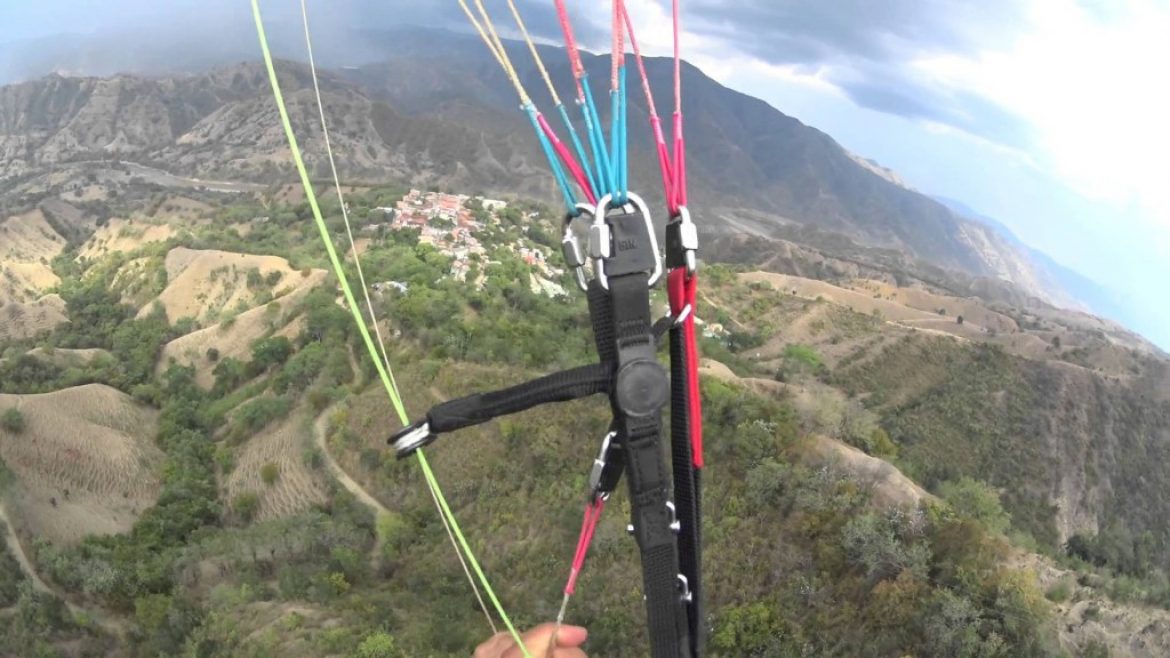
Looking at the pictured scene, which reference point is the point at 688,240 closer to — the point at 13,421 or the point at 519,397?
the point at 519,397

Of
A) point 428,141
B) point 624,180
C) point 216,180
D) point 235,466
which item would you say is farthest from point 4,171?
point 624,180

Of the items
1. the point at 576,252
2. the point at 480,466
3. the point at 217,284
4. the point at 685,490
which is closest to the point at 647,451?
the point at 685,490

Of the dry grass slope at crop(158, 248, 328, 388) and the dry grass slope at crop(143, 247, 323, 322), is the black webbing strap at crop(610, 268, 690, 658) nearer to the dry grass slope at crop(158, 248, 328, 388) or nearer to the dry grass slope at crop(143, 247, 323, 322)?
the dry grass slope at crop(158, 248, 328, 388)

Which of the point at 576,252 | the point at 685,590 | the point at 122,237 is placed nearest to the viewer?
the point at 576,252

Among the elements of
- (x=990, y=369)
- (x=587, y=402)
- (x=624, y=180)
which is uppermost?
(x=624, y=180)

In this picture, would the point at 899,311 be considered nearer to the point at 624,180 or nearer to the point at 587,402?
the point at 587,402

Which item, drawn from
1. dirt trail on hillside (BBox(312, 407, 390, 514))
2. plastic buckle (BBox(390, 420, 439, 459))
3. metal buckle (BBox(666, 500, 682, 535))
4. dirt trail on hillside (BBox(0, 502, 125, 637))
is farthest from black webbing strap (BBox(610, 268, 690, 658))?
dirt trail on hillside (BBox(0, 502, 125, 637))

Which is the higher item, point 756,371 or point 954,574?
point 954,574
